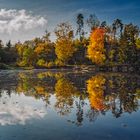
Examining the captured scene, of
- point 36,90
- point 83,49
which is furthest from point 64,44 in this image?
point 36,90

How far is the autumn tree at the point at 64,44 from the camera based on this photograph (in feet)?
324

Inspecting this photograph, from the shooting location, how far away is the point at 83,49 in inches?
4328

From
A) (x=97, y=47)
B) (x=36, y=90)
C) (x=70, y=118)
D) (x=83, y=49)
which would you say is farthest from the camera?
(x=83, y=49)

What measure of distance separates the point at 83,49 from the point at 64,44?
472 inches

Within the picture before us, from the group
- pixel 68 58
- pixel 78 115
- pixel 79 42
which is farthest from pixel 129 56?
pixel 78 115

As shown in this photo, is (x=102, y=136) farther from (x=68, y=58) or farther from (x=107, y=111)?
(x=68, y=58)

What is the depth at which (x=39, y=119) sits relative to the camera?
55.7ft

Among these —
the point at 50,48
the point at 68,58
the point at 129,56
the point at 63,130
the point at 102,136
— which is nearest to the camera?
the point at 102,136

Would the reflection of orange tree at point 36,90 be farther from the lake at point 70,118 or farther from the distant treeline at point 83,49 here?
the distant treeline at point 83,49

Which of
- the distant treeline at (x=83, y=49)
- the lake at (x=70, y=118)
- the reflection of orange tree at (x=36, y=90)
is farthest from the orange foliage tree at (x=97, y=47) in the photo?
the lake at (x=70, y=118)

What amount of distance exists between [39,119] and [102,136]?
448 centimetres

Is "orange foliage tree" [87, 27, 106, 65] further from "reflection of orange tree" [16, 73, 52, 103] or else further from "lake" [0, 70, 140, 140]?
"lake" [0, 70, 140, 140]

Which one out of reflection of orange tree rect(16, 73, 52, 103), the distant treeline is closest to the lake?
reflection of orange tree rect(16, 73, 52, 103)

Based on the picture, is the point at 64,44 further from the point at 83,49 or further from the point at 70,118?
the point at 70,118
